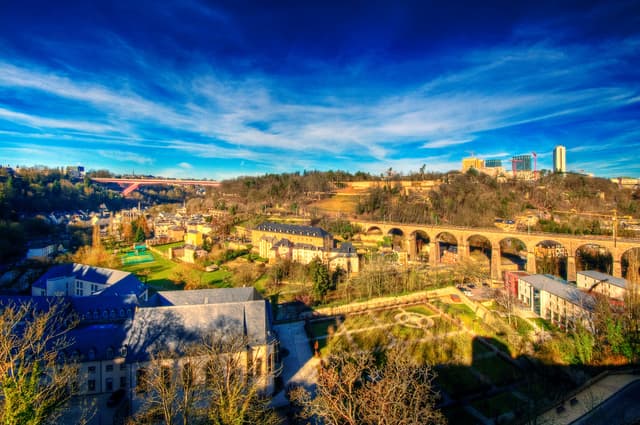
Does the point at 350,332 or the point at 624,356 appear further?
the point at 350,332

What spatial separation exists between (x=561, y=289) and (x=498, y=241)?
633 inches

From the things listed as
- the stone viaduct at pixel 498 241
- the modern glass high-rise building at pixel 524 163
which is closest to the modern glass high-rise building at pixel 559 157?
the modern glass high-rise building at pixel 524 163

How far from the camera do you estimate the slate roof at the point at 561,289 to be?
61.9ft

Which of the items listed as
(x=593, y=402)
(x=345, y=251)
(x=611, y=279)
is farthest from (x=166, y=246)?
(x=611, y=279)

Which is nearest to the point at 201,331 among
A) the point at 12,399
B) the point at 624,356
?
the point at 12,399

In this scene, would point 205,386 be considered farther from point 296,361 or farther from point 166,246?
point 166,246

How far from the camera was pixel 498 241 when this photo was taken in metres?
36.6

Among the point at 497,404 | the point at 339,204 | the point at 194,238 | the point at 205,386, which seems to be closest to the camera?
the point at 205,386

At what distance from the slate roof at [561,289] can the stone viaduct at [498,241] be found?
1115cm

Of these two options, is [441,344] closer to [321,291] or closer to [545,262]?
[321,291]

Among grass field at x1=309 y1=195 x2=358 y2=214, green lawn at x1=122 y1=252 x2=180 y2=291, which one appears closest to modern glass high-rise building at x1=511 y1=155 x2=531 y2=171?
grass field at x1=309 y1=195 x2=358 y2=214

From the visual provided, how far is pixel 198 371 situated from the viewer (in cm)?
1364

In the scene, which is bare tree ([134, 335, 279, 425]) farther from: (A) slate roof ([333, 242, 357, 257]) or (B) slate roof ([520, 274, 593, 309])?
(A) slate roof ([333, 242, 357, 257])

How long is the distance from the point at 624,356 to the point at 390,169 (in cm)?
8076
